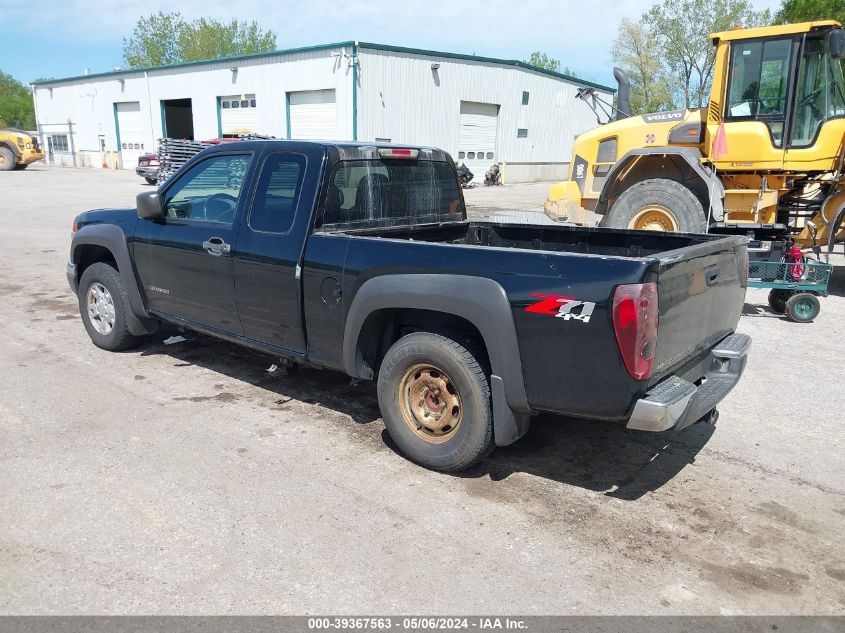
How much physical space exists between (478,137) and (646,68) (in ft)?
82.3

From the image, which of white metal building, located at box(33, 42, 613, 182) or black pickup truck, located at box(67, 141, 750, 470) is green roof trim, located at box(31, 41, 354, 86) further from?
black pickup truck, located at box(67, 141, 750, 470)

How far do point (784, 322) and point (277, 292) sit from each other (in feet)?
20.0

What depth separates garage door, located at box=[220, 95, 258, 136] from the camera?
111 ft

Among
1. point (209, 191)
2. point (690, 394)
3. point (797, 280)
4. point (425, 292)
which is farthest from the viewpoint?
point (797, 280)

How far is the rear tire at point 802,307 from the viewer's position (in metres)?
7.62

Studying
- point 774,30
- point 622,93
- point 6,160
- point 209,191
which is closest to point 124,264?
point 209,191

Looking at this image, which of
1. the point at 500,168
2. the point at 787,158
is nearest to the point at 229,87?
the point at 500,168

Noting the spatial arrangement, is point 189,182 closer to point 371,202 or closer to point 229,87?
point 371,202

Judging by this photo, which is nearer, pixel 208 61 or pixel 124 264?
pixel 124 264

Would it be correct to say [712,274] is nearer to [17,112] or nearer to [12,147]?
→ [12,147]

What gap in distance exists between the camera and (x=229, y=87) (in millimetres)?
34312

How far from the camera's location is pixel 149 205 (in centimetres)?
523

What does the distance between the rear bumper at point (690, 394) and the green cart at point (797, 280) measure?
152 inches

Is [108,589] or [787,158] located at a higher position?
[787,158]
